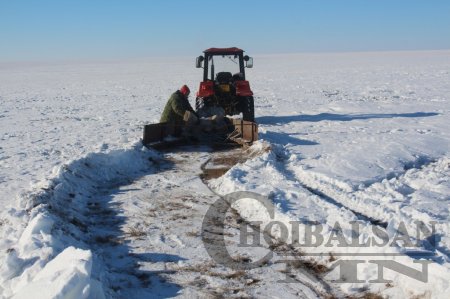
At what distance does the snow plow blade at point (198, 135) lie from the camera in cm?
848

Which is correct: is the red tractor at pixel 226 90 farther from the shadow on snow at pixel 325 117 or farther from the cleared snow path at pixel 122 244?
the cleared snow path at pixel 122 244

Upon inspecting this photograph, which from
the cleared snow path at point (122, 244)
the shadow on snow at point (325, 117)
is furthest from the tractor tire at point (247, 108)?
the cleared snow path at point (122, 244)

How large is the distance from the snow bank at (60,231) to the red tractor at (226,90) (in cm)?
352

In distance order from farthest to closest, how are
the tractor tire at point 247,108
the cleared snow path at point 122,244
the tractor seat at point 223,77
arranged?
the tractor seat at point 223,77
the tractor tire at point 247,108
the cleared snow path at point 122,244

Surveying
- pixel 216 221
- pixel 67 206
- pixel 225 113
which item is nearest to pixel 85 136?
pixel 225 113

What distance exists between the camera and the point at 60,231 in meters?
4.44

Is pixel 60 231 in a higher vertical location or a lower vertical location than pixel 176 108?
lower

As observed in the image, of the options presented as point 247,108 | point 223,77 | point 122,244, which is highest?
point 223,77

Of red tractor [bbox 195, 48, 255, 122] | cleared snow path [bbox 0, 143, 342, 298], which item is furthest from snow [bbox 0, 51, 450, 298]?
red tractor [bbox 195, 48, 255, 122]

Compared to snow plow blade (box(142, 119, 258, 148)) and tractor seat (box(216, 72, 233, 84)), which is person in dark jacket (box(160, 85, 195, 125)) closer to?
snow plow blade (box(142, 119, 258, 148))

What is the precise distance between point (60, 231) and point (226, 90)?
6.96 metres

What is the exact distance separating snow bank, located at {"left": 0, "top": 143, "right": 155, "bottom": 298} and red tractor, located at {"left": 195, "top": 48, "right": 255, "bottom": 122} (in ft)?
11.6

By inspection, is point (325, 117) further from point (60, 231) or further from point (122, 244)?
point (60, 231)

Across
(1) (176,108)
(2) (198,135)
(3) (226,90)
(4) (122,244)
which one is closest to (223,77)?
(3) (226,90)
